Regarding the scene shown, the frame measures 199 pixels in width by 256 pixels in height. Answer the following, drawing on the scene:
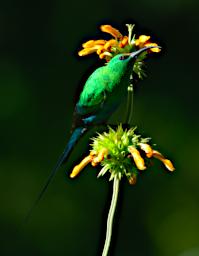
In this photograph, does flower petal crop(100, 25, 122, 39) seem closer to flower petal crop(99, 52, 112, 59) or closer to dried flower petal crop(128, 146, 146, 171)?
flower petal crop(99, 52, 112, 59)

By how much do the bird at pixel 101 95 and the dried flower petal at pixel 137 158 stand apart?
90 millimetres

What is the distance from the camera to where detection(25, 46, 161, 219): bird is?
1362 mm

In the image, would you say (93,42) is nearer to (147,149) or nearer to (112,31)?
(112,31)

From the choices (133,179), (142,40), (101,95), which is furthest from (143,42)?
(133,179)

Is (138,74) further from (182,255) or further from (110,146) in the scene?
(182,255)

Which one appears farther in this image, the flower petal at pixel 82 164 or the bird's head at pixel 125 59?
the flower petal at pixel 82 164

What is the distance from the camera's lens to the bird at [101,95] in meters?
1.36

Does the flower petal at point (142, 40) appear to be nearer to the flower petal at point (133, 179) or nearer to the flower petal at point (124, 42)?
the flower petal at point (124, 42)

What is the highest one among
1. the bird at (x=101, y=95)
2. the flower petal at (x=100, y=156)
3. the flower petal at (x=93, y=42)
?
the flower petal at (x=93, y=42)

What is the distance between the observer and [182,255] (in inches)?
101

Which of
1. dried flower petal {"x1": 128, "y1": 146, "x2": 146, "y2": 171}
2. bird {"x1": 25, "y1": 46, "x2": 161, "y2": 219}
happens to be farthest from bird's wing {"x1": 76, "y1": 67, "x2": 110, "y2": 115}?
dried flower petal {"x1": 128, "y1": 146, "x2": 146, "y2": 171}

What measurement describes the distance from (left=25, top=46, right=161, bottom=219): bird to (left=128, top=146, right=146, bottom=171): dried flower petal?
3.5 inches

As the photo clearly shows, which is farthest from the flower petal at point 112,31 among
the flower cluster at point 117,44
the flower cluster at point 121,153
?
the flower cluster at point 121,153

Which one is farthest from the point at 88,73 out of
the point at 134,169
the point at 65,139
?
the point at 65,139
